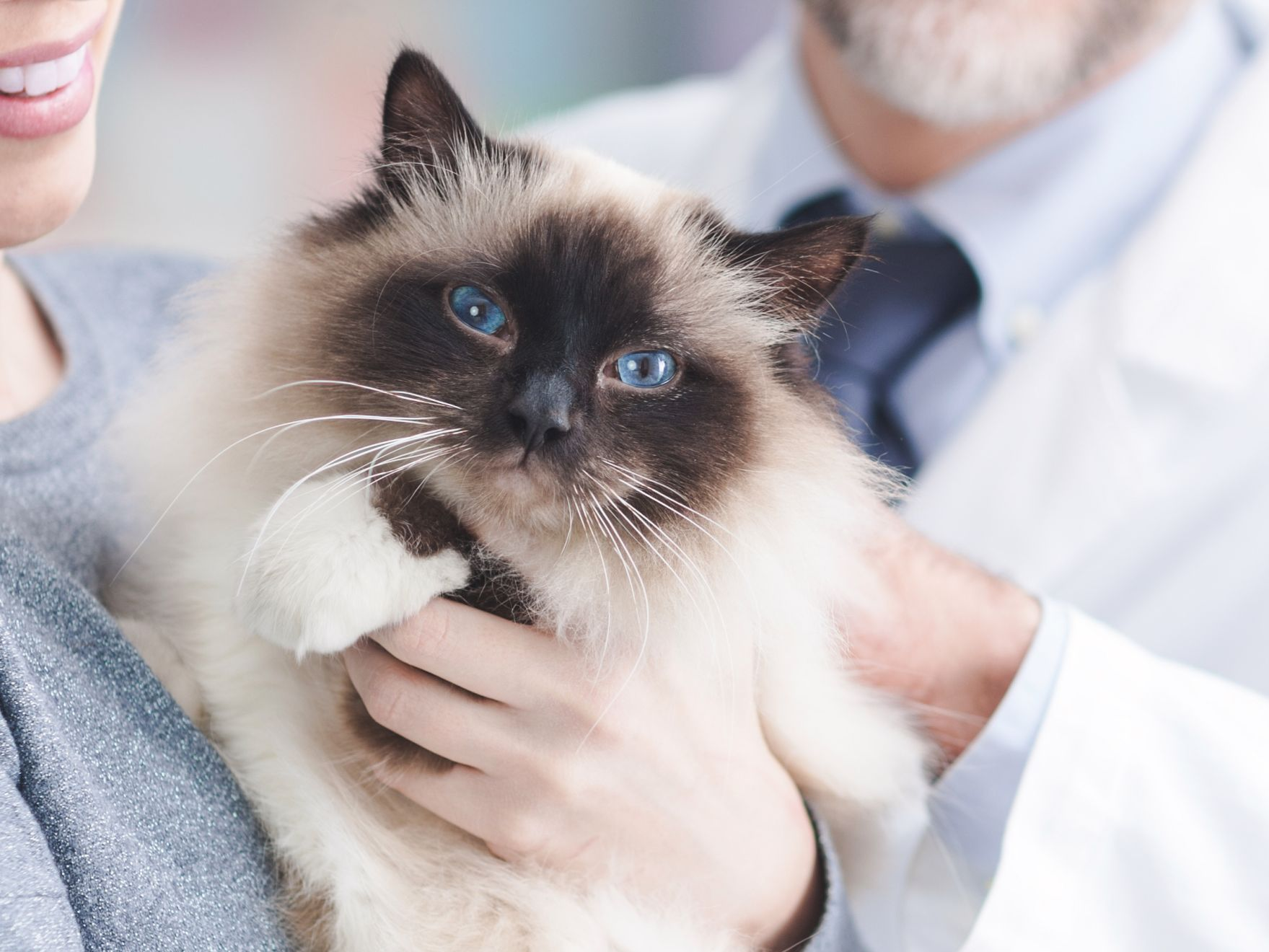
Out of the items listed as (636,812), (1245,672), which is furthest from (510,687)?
(1245,672)

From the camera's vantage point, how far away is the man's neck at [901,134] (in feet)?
6.91

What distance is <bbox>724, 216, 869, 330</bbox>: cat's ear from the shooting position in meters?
1.02

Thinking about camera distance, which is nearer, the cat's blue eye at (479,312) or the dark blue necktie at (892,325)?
the cat's blue eye at (479,312)

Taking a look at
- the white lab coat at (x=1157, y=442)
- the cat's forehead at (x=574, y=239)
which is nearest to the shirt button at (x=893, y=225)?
the white lab coat at (x=1157, y=442)

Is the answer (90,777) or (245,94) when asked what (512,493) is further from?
(245,94)

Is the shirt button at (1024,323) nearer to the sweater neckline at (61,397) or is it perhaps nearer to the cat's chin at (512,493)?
the cat's chin at (512,493)

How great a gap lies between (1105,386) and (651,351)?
1.12m

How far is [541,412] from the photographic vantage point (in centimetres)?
88

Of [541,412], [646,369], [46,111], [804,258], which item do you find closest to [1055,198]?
[804,258]

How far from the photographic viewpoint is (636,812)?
1.07 metres

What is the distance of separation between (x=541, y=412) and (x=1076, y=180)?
5.43 ft

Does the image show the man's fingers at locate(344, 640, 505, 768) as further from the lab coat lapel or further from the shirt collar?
the shirt collar

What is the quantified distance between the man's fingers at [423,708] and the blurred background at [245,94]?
8.60 ft

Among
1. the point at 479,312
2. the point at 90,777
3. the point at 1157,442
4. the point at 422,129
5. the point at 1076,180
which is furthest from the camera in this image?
the point at 1076,180
